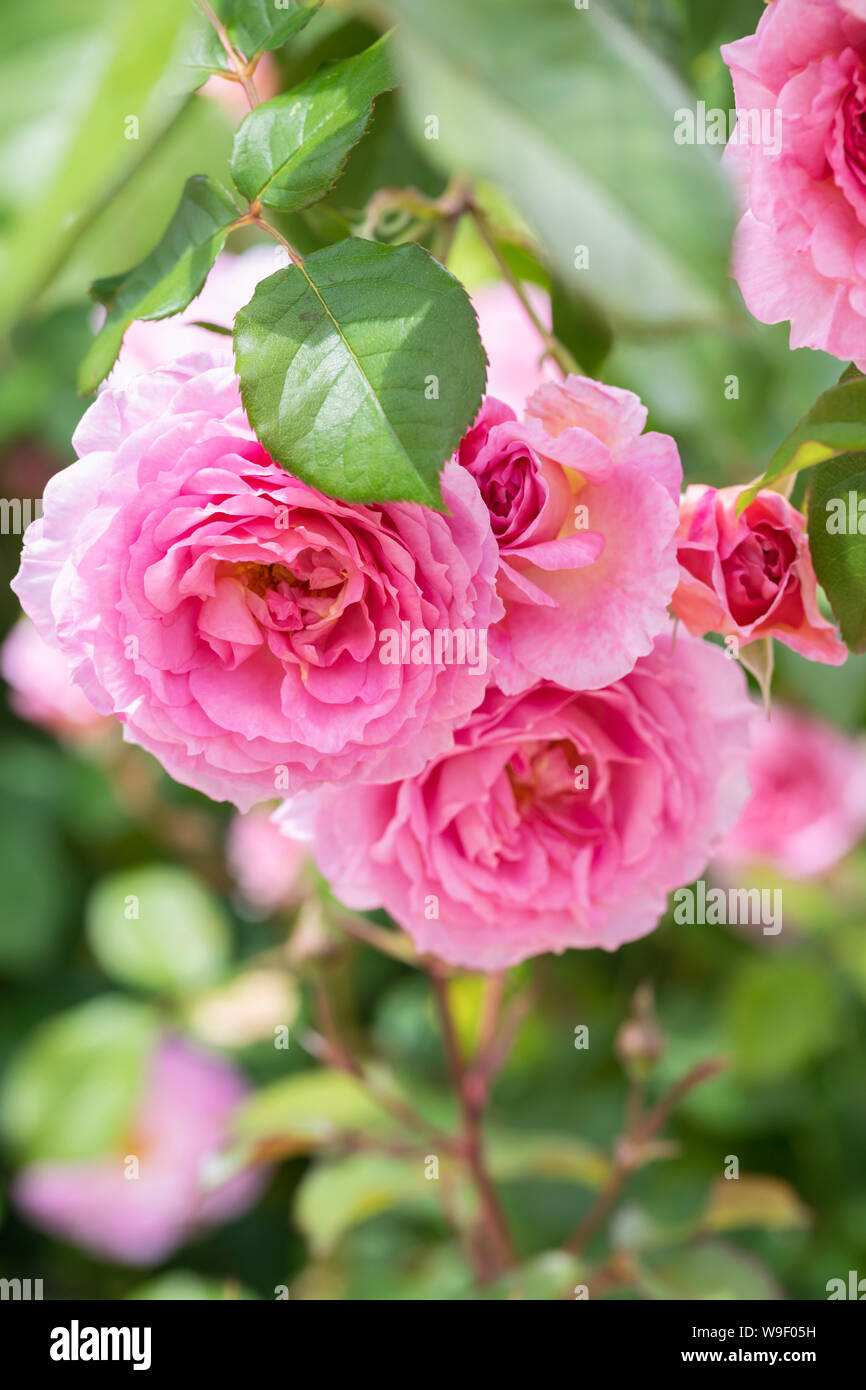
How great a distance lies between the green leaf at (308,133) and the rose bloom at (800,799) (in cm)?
75

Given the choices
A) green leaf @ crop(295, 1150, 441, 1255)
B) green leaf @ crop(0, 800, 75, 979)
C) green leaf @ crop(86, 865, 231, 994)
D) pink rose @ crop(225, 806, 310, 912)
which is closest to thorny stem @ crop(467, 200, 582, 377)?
green leaf @ crop(295, 1150, 441, 1255)

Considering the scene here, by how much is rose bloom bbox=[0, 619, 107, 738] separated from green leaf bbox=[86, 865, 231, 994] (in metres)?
0.13

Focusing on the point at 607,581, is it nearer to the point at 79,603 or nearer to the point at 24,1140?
the point at 79,603

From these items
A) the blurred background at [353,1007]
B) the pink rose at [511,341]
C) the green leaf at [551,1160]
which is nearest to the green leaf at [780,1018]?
the blurred background at [353,1007]

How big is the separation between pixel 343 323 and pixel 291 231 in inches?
4.9

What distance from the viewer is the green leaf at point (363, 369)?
0.30 metres

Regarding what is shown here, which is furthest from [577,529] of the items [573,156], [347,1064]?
[347,1064]

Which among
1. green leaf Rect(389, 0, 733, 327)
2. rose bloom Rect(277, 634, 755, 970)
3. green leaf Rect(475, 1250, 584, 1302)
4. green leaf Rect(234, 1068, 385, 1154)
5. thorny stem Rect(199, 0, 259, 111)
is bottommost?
green leaf Rect(234, 1068, 385, 1154)

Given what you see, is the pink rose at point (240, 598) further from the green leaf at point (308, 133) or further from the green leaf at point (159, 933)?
the green leaf at point (159, 933)

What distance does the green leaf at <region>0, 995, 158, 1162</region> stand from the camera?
0.94 meters

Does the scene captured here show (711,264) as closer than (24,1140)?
Yes

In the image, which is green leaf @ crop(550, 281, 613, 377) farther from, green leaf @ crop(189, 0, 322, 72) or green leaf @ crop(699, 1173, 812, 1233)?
green leaf @ crop(699, 1173, 812, 1233)
